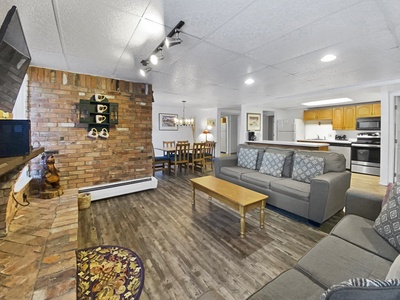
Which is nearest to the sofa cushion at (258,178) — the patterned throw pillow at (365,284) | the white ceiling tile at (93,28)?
the patterned throw pillow at (365,284)

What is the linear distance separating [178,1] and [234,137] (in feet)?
27.4

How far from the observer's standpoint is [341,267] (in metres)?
1.14

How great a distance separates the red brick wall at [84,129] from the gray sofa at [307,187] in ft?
6.98

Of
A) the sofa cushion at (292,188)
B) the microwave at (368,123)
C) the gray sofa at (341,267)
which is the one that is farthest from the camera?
the microwave at (368,123)

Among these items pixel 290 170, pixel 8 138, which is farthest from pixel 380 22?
pixel 8 138

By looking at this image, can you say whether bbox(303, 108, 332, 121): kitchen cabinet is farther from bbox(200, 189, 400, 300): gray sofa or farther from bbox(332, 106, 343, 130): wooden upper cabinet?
bbox(200, 189, 400, 300): gray sofa

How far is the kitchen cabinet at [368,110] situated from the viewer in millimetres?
5301

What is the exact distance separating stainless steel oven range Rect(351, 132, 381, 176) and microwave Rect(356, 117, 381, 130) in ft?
0.59

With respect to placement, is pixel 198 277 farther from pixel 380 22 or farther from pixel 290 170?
pixel 380 22

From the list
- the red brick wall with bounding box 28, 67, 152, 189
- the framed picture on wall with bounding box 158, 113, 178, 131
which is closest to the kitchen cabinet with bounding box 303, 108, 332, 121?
the framed picture on wall with bounding box 158, 113, 178, 131

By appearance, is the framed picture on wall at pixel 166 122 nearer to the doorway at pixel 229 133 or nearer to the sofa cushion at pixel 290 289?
the doorway at pixel 229 133

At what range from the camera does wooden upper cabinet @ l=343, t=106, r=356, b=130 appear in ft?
19.2

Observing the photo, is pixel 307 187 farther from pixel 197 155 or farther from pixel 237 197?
pixel 197 155

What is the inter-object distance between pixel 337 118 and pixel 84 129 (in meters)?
7.23
